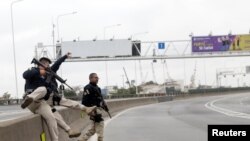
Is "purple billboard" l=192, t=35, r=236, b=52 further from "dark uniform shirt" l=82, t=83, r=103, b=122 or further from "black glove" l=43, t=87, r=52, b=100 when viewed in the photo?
"black glove" l=43, t=87, r=52, b=100

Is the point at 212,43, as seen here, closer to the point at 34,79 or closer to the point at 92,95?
the point at 92,95

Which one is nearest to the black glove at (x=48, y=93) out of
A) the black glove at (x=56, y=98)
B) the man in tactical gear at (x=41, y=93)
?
the man in tactical gear at (x=41, y=93)

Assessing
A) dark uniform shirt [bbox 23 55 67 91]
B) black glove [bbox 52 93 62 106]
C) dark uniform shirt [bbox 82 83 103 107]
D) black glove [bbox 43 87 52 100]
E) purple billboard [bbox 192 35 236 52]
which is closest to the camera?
dark uniform shirt [bbox 23 55 67 91]

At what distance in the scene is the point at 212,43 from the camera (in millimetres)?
73062

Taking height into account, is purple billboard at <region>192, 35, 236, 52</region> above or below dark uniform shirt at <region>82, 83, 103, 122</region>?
above

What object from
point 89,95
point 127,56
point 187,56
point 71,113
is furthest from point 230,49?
point 89,95

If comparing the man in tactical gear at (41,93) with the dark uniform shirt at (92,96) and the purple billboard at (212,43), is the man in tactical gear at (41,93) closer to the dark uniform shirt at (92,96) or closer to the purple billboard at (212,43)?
the dark uniform shirt at (92,96)

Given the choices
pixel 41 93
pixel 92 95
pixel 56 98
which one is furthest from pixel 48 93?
pixel 92 95

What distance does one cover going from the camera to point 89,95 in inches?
477

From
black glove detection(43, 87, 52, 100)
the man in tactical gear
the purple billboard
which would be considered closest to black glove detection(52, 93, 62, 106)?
the man in tactical gear

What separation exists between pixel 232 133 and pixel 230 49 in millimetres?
67109

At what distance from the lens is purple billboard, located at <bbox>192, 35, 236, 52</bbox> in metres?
72.9

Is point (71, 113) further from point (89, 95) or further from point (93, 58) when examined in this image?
point (93, 58)

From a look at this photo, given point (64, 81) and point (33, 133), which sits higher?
Result: point (64, 81)
